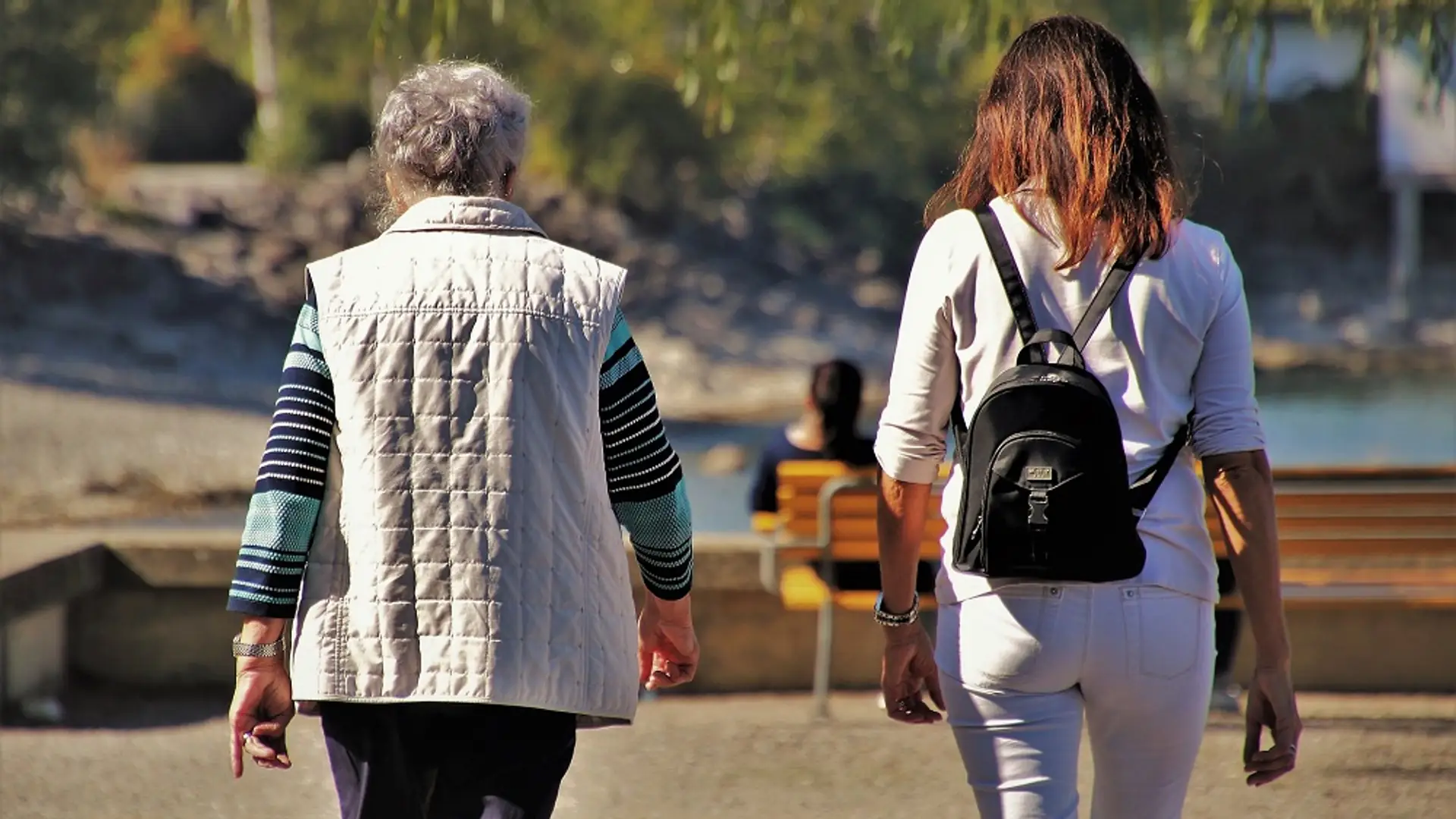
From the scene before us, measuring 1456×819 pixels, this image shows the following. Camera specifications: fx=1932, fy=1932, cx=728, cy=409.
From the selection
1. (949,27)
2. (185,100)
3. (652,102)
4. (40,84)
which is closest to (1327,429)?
(652,102)

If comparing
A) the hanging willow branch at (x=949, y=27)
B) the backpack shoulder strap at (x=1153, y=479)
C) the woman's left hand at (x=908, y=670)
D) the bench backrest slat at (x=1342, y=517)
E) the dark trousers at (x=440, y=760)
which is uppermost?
the hanging willow branch at (x=949, y=27)

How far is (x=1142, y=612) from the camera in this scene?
2410mm

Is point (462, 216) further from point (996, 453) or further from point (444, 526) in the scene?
point (996, 453)

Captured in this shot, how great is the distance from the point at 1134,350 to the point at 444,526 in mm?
921

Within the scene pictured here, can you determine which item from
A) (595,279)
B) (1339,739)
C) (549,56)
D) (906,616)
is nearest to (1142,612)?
(906,616)

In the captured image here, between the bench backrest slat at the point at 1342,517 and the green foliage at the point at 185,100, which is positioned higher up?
Answer: the green foliage at the point at 185,100

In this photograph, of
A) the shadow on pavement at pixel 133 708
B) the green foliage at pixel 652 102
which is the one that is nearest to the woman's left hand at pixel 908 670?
the shadow on pavement at pixel 133 708

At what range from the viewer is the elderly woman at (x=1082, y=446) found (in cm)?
242

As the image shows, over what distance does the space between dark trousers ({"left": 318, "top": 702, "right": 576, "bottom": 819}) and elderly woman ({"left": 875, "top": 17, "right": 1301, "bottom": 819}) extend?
574 mm

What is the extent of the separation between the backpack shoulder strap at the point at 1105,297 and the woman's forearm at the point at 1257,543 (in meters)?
0.26

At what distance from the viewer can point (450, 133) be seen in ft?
8.77

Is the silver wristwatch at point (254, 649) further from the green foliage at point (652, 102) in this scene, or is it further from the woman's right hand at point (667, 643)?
the green foliage at point (652, 102)

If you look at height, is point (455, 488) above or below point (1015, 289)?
below

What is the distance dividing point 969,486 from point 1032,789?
39cm
